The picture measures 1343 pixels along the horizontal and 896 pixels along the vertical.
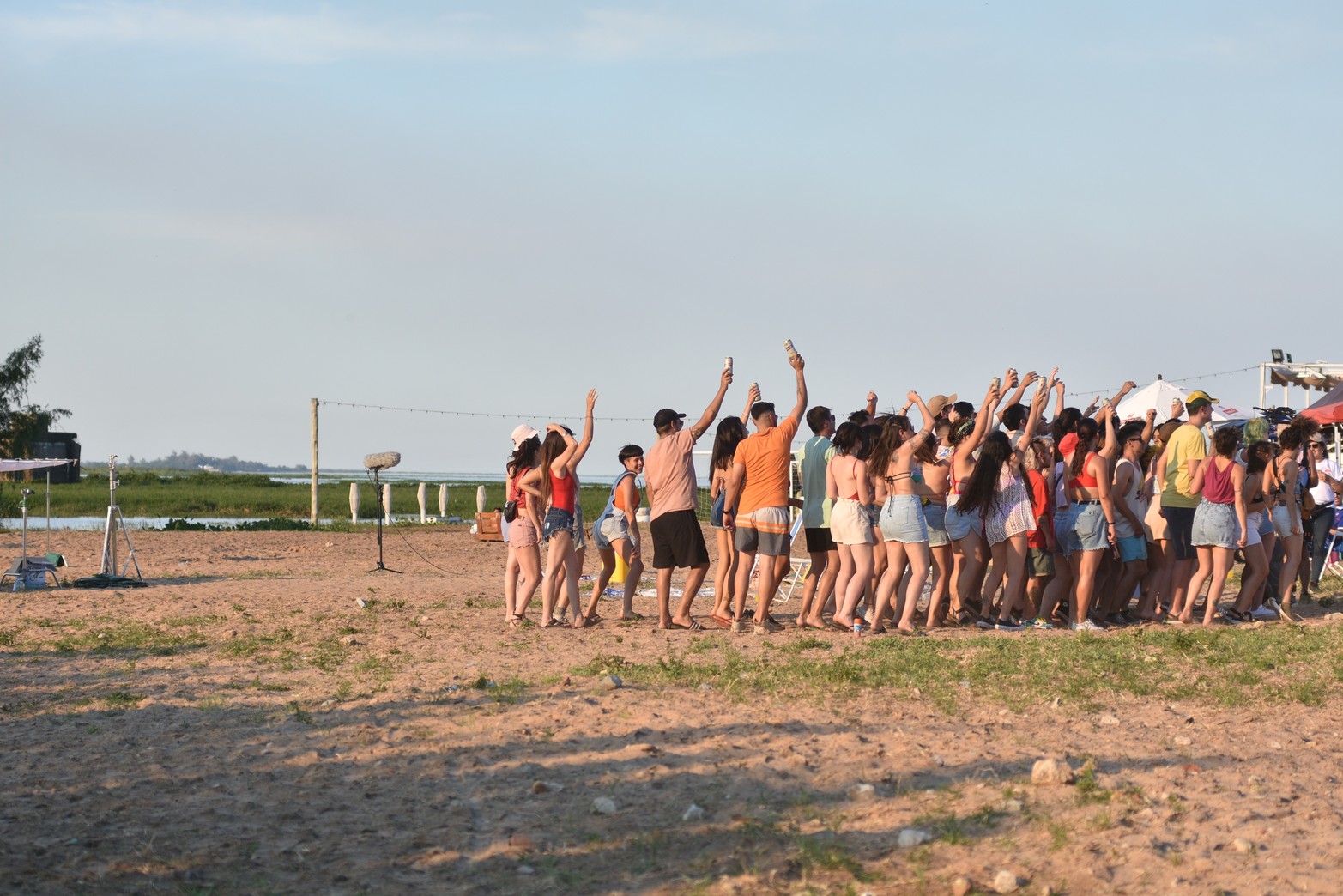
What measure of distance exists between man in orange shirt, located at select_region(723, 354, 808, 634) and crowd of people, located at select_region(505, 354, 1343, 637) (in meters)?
0.01

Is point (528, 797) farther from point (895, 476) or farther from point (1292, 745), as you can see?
point (895, 476)

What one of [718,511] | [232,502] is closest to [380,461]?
[718,511]

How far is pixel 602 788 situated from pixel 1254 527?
7.24 meters

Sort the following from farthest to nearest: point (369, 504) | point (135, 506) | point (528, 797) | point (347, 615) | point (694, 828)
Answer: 1. point (135, 506)
2. point (369, 504)
3. point (347, 615)
4. point (528, 797)
5. point (694, 828)

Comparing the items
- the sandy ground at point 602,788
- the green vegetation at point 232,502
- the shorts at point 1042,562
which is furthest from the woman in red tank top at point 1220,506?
the green vegetation at point 232,502

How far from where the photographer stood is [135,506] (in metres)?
40.6

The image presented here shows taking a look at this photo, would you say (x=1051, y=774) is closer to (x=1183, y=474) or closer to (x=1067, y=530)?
(x=1067, y=530)

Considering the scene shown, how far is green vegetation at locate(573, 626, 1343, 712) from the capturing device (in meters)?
7.46

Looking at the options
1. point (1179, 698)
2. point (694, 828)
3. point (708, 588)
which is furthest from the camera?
point (708, 588)

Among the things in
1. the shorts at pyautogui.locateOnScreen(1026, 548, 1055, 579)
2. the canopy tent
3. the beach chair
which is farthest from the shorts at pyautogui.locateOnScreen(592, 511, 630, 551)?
the canopy tent

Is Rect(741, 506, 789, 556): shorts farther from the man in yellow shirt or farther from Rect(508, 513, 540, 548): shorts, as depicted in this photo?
the man in yellow shirt

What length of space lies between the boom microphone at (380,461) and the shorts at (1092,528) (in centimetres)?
1021

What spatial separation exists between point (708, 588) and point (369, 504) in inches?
832

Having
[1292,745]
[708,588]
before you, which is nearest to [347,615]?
[708,588]
